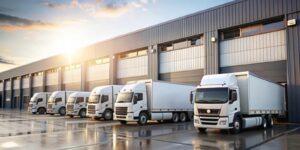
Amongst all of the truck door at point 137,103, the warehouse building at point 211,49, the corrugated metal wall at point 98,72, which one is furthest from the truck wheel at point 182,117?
the corrugated metal wall at point 98,72

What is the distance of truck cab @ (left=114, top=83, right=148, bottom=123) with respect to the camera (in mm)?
21594

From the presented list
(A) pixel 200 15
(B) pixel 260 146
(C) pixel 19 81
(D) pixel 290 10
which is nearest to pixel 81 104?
(A) pixel 200 15

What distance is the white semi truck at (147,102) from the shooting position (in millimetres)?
21781

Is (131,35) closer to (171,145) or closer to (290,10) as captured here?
(290,10)

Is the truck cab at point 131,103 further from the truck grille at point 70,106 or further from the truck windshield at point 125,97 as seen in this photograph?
the truck grille at point 70,106

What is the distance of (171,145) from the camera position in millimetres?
11875

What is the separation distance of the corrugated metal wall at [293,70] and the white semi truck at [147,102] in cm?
838

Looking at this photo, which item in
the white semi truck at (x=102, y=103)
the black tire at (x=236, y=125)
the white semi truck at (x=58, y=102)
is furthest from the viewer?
the white semi truck at (x=58, y=102)

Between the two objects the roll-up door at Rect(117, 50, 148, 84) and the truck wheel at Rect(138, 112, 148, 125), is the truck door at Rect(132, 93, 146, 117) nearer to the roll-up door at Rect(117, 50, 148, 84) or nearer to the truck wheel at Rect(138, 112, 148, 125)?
the truck wheel at Rect(138, 112, 148, 125)

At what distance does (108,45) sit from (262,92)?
90.2 feet

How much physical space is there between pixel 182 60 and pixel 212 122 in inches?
659

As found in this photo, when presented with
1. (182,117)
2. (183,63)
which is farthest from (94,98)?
(183,63)

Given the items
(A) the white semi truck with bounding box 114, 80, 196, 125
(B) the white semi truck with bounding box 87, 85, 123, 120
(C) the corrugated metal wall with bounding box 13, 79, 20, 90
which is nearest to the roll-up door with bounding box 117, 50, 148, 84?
(B) the white semi truck with bounding box 87, 85, 123, 120

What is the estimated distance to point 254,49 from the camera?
25.5m
